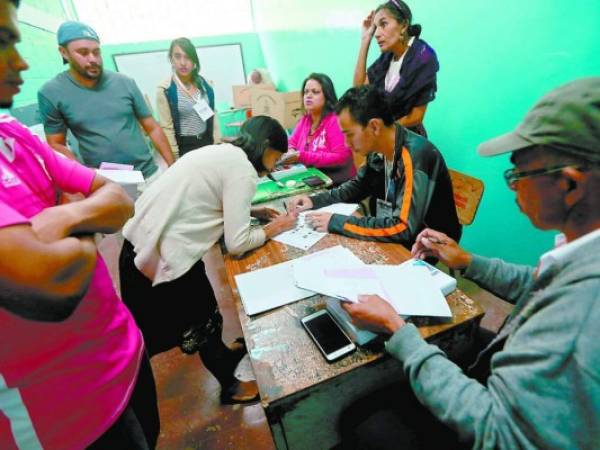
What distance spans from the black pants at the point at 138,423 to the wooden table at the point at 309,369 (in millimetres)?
325

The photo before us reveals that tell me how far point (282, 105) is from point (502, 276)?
3.47 m

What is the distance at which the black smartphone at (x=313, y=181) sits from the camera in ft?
6.57

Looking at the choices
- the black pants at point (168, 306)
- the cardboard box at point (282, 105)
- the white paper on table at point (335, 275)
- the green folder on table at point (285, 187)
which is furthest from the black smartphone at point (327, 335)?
the cardboard box at point (282, 105)

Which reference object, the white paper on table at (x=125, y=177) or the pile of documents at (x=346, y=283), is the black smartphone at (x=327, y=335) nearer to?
the pile of documents at (x=346, y=283)

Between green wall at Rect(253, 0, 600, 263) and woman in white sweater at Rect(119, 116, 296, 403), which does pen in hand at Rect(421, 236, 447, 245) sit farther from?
green wall at Rect(253, 0, 600, 263)

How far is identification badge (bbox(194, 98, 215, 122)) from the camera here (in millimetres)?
2701

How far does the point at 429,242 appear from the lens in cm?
115

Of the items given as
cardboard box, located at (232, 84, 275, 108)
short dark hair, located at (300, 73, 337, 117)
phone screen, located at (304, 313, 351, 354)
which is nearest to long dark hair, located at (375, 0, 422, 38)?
short dark hair, located at (300, 73, 337, 117)

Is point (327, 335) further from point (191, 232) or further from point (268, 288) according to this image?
point (191, 232)

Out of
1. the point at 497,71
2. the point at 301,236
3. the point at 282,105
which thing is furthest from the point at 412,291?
the point at 282,105

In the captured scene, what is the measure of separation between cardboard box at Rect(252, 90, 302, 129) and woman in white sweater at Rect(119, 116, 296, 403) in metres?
2.67

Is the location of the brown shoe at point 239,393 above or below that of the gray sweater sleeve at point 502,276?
below

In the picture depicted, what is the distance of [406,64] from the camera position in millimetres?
2006

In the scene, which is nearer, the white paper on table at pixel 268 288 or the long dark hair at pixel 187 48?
the white paper on table at pixel 268 288
